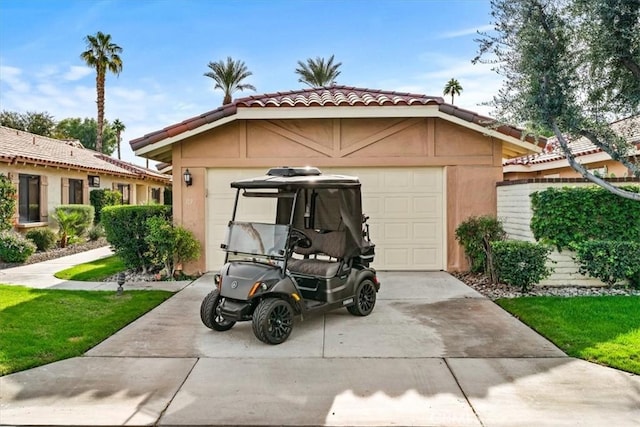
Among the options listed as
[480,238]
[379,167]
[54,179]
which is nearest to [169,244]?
[379,167]

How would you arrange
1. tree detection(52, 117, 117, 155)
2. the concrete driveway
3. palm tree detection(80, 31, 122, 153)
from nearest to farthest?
the concrete driveway → palm tree detection(80, 31, 122, 153) → tree detection(52, 117, 117, 155)

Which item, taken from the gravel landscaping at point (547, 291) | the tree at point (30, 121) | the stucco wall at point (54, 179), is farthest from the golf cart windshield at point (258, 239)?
the tree at point (30, 121)

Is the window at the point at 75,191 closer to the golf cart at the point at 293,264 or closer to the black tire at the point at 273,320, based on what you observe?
the golf cart at the point at 293,264

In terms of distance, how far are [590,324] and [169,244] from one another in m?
6.94

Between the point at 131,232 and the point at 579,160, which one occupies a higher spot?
the point at 579,160

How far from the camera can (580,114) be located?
5.53m

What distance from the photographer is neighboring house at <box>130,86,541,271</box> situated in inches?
364

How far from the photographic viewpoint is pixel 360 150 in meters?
9.28

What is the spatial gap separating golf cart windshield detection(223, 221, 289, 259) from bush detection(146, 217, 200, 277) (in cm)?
350

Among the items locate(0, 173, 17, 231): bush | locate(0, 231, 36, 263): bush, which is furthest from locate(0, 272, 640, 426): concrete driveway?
locate(0, 173, 17, 231): bush

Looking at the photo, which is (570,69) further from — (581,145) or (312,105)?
(581,145)

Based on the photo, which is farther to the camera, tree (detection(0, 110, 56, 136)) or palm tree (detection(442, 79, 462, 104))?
tree (detection(0, 110, 56, 136))

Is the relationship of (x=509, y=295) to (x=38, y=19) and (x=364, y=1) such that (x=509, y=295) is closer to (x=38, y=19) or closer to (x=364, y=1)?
(x=364, y=1)

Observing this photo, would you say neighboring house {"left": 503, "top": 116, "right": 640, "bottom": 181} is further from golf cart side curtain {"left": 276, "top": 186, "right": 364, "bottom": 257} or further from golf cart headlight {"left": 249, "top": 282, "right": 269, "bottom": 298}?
golf cart headlight {"left": 249, "top": 282, "right": 269, "bottom": 298}
